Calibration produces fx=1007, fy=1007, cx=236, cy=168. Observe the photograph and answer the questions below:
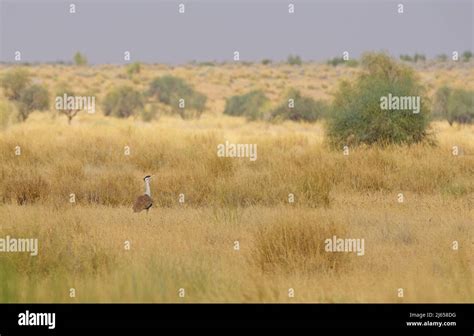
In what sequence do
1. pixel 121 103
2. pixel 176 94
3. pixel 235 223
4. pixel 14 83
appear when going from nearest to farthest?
pixel 235 223
pixel 14 83
pixel 121 103
pixel 176 94

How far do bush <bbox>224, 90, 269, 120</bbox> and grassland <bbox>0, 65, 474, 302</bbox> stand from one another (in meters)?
20.9

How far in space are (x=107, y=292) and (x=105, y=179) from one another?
8097mm

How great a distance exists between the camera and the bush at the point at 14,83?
4538cm

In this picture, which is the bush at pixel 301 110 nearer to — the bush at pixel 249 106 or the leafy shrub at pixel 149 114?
the bush at pixel 249 106

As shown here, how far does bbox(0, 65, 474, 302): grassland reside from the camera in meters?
10.2

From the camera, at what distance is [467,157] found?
21438 millimetres

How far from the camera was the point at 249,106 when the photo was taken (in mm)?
49375

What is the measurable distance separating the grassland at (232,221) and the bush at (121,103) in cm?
2312

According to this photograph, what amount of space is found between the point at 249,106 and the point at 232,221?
116 ft

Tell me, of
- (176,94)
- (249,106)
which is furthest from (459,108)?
(176,94)

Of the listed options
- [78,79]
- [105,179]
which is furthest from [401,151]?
[78,79]
